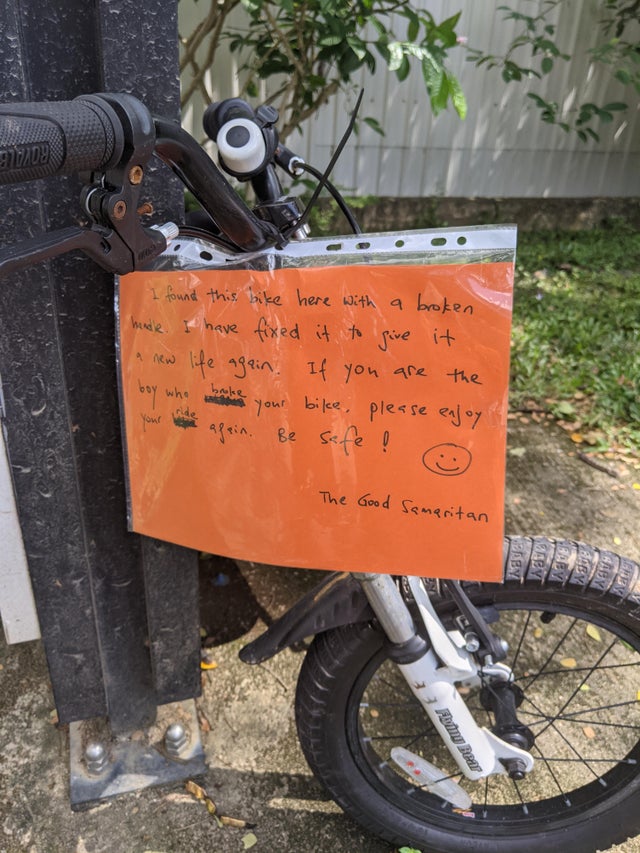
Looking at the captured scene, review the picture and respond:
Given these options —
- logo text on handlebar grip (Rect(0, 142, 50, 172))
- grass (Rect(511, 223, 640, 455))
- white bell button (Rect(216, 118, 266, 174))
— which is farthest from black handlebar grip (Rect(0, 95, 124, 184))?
grass (Rect(511, 223, 640, 455))

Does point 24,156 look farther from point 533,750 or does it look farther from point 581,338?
point 581,338

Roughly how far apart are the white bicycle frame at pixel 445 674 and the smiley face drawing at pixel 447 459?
33cm

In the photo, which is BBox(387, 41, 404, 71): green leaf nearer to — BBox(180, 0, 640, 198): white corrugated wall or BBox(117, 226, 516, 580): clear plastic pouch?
BBox(117, 226, 516, 580): clear plastic pouch

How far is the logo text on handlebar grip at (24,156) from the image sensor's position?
701 millimetres

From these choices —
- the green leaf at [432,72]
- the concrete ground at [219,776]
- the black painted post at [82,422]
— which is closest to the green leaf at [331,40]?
the green leaf at [432,72]

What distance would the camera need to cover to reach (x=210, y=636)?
2287 millimetres

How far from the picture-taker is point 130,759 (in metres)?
1.83

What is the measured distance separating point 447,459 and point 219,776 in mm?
1276

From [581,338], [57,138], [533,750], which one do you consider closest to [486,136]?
[581,338]

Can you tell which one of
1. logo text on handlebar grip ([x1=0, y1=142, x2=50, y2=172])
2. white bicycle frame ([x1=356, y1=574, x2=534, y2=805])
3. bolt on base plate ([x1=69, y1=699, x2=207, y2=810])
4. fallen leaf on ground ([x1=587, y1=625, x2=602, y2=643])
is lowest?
fallen leaf on ground ([x1=587, y1=625, x2=602, y2=643])

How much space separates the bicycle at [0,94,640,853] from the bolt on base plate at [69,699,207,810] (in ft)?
1.47

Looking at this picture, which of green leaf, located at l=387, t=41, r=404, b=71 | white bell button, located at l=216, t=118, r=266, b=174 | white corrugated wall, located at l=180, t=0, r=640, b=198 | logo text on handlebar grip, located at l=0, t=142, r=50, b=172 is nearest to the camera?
logo text on handlebar grip, located at l=0, t=142, r=50, b=172

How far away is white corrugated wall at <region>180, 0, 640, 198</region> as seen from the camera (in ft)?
17.1

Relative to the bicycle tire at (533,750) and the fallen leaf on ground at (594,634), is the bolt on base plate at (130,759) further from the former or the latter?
the fallen leaf on ground at (594,634)
